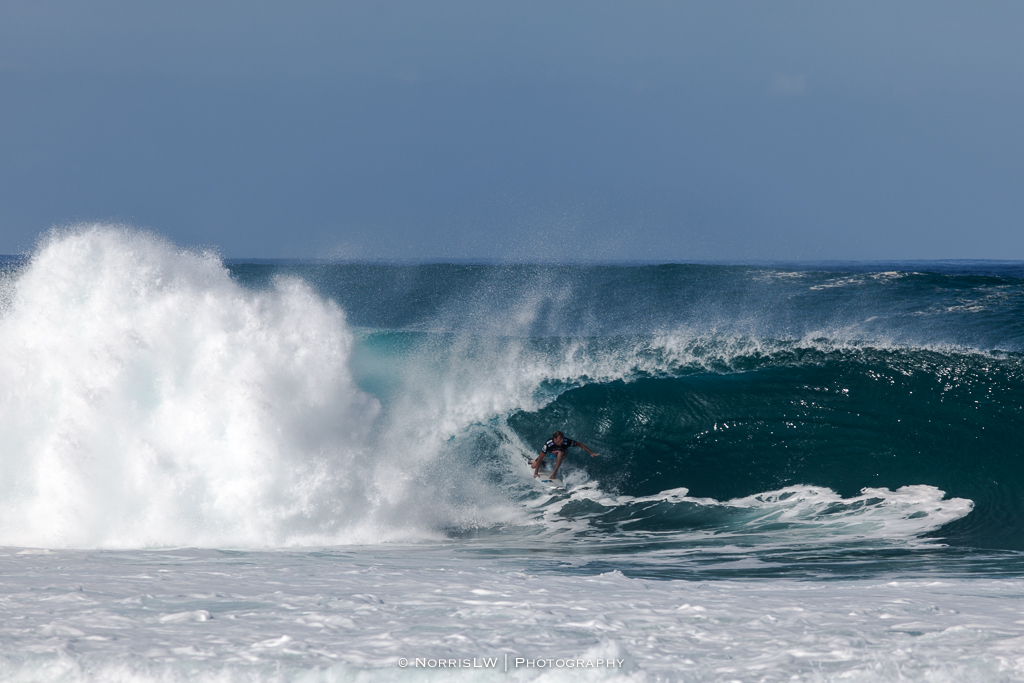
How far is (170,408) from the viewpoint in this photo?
858 centimetres

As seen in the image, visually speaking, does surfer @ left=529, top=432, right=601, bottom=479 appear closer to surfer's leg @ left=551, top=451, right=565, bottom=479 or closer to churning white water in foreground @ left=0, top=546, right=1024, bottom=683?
surfer's leg @ left=551, top=451, right=565, bottom=479

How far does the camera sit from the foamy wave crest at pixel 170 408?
25.5 feet

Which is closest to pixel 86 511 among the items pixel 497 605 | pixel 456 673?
pixel 497 605

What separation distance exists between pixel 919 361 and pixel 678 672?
35.2ft

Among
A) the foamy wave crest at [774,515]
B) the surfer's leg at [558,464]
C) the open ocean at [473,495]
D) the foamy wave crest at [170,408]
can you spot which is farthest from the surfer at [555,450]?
the foamy wave crest at [170,408]

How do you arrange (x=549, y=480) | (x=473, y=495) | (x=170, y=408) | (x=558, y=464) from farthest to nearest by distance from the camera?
(x=549, y=480) → (x=558, y=464) → (x=473, y=495) → (x=170, y=408)

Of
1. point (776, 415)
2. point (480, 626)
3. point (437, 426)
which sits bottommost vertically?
point (480, 626)

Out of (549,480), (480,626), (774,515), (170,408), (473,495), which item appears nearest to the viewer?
(480,626)

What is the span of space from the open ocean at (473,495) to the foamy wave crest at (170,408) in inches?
1.2

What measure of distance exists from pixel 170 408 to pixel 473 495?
12.0ft

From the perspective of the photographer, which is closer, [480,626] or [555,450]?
[480,626]

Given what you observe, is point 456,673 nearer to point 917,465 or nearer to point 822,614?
point 822,614

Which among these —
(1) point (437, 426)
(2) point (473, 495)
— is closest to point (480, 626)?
(2) point (473, 495)

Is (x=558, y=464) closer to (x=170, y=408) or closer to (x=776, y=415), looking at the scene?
(x=776, y=415)
